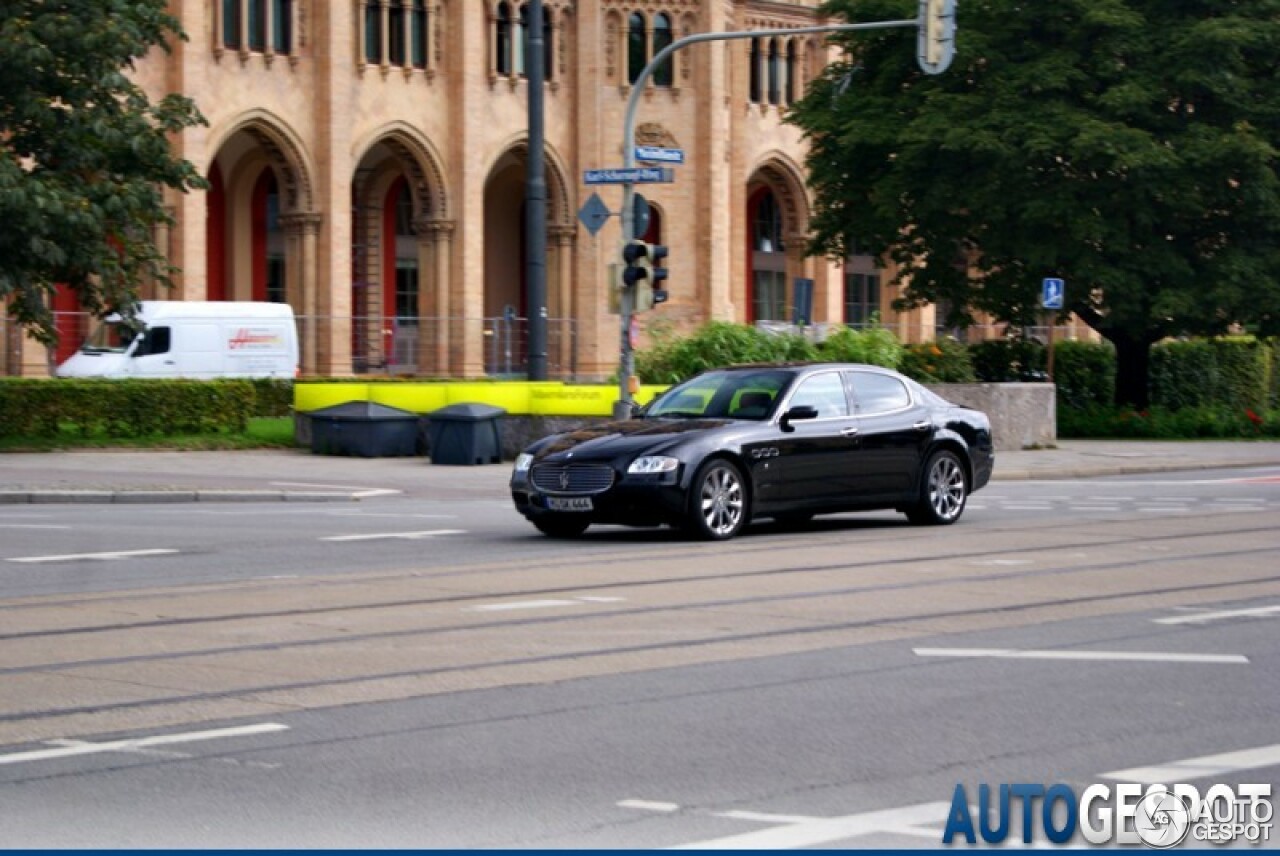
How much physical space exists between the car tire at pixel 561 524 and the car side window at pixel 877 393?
2.78m

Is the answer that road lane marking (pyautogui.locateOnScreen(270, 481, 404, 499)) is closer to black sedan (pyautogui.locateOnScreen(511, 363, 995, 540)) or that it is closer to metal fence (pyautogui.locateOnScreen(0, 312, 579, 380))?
black sedan (pyautogui.locateOnScreen(511, 363, 995, 540))

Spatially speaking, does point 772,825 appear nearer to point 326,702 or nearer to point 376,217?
point 326,702

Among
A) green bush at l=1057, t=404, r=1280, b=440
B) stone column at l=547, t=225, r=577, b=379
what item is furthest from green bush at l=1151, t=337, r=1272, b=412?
stone column at l=547, t=225, r=577, b=379

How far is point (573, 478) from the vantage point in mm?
17562

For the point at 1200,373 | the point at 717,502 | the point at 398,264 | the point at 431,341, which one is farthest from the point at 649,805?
the point at 398,264

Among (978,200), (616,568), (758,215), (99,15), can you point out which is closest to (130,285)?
(99,15)

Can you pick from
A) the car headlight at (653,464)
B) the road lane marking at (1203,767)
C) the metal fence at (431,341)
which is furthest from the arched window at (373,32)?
the road lane marking at (1203,767)

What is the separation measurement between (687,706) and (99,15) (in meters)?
26.8

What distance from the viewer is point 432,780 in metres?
7.58

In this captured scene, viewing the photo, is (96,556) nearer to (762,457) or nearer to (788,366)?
(762,457)

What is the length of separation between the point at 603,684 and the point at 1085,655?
8.36 ft

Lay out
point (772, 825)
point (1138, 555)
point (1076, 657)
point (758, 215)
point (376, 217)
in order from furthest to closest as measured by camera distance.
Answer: point (758, 215) < point (376, 217) < point (1138, 555) < point (1076, 657) < point (772, 825)

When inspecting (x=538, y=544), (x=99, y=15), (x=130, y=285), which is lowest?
(x=538, y=544)

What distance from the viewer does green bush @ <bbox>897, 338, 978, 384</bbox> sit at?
3694 cm
